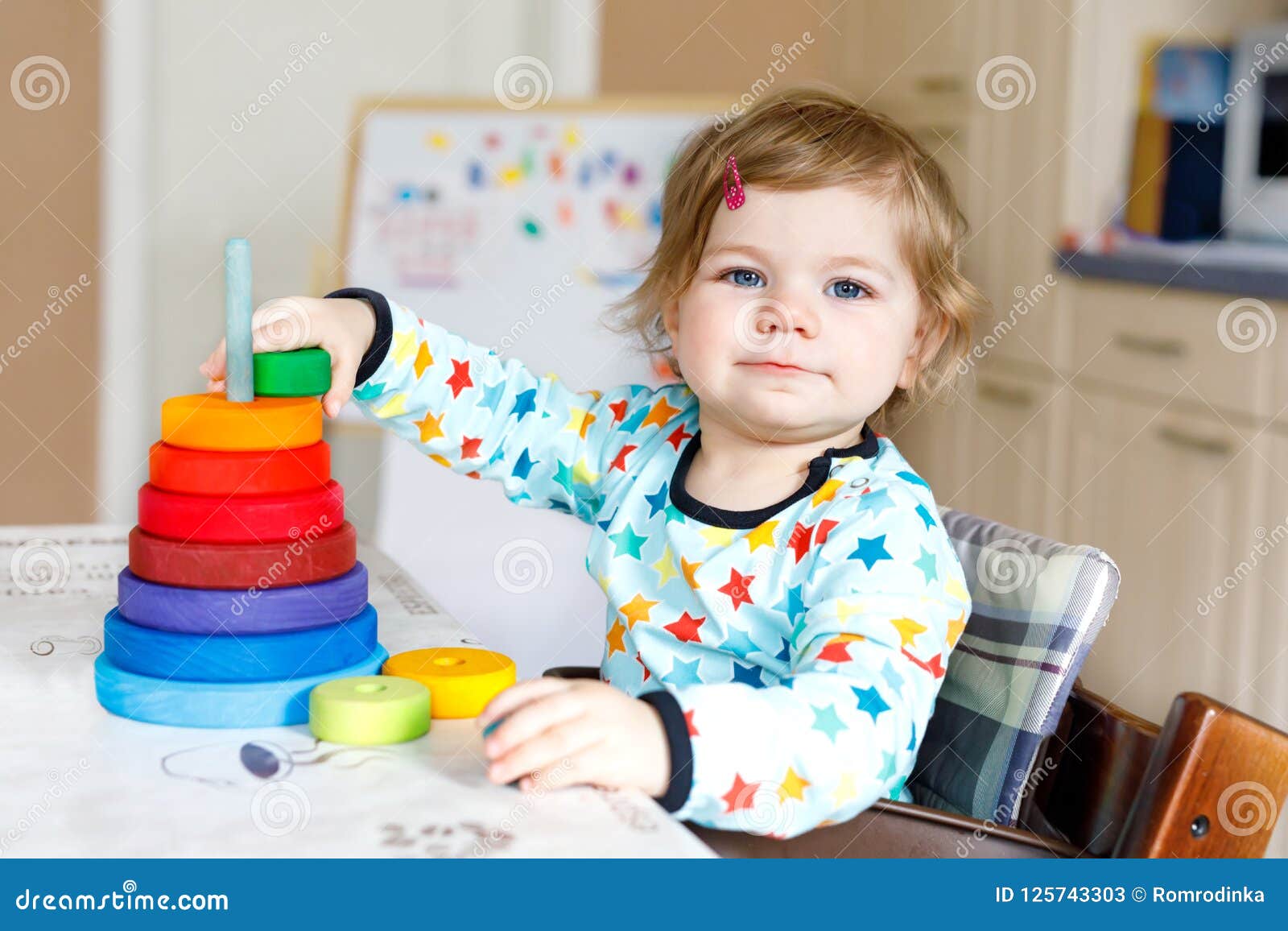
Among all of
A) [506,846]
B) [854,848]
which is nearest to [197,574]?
[506,846]

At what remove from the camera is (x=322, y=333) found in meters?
0.99

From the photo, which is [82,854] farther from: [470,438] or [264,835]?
[470,438]

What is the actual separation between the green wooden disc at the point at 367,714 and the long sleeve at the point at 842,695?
149 mm

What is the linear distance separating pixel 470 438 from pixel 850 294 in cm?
34

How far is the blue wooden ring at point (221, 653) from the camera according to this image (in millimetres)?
776

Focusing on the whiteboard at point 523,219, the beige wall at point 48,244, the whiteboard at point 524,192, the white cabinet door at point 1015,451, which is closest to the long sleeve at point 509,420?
the whiteboard at point 523,219

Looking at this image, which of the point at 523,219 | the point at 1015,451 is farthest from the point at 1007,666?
the point at 1015,451

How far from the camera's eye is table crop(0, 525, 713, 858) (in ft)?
1.97

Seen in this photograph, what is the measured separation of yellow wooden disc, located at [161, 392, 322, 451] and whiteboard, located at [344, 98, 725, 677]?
5.27 feet

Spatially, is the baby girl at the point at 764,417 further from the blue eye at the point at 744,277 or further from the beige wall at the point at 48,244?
the beige wall at the point at 48,244

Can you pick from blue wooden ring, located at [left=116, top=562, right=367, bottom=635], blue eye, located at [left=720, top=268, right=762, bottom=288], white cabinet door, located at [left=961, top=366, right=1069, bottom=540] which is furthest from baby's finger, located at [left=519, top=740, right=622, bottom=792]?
white cabinet door, located at [left=961, top=366, right=1069, bottom=540]

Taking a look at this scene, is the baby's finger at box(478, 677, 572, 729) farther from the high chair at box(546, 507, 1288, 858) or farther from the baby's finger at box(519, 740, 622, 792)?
the high chair at box(546, 507, 1288, 858)

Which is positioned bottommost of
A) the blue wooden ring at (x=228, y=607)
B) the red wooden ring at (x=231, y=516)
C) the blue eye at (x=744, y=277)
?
the blue wooden ring at (x=228, y=607)

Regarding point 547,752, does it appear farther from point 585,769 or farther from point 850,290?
point 850,290
